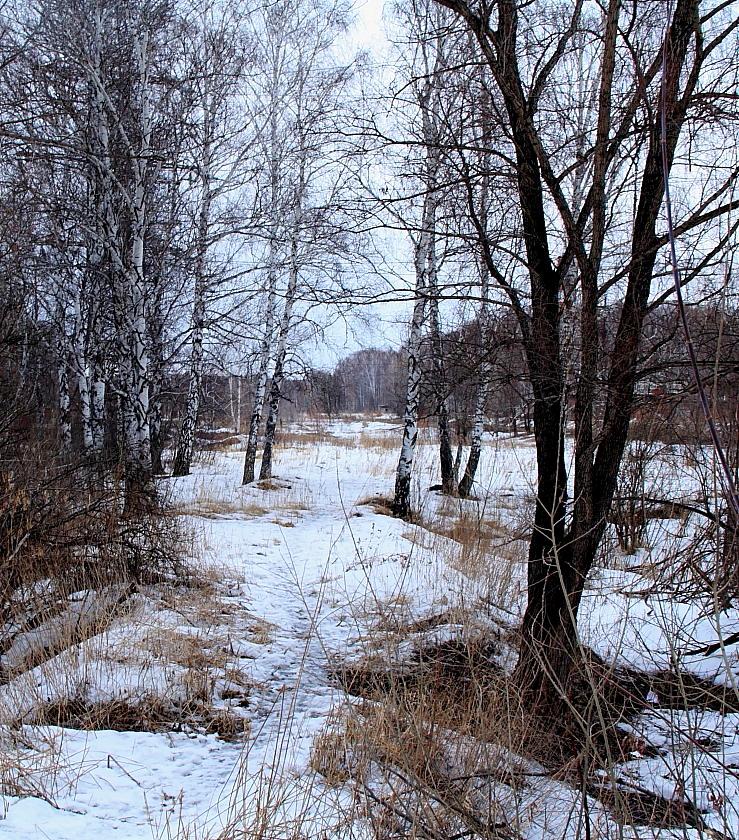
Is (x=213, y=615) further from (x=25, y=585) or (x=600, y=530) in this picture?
(x=600, y=530)

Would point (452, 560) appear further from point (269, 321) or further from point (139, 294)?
point (269, 321)

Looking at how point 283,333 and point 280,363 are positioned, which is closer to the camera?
point 283,333

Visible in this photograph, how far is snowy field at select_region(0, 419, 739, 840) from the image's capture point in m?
2.14

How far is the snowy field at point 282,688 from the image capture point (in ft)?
7.01

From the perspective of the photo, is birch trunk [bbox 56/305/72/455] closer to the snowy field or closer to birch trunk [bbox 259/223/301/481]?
the snowy field

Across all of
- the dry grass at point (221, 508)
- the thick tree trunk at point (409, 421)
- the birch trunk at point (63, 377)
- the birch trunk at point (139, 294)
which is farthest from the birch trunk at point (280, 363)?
the birch trunk at point (139, 294)

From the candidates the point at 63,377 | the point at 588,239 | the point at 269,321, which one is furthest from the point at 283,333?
the point at 588,239

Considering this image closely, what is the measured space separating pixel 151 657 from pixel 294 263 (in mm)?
8580

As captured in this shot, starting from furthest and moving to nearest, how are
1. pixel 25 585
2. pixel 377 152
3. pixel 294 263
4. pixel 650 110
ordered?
pixel 294 263 → pixel 25 585 → pixel 377 152 → pixel 650 110

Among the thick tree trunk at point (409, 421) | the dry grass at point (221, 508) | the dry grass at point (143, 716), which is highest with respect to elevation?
the thick tree trunk at point (409, 421)

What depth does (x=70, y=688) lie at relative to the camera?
3.17m

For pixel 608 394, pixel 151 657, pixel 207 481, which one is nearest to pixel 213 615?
pixel 151 657

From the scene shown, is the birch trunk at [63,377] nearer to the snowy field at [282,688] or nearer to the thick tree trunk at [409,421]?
the snowy field at [282,688]

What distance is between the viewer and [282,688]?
2959 millimetres
